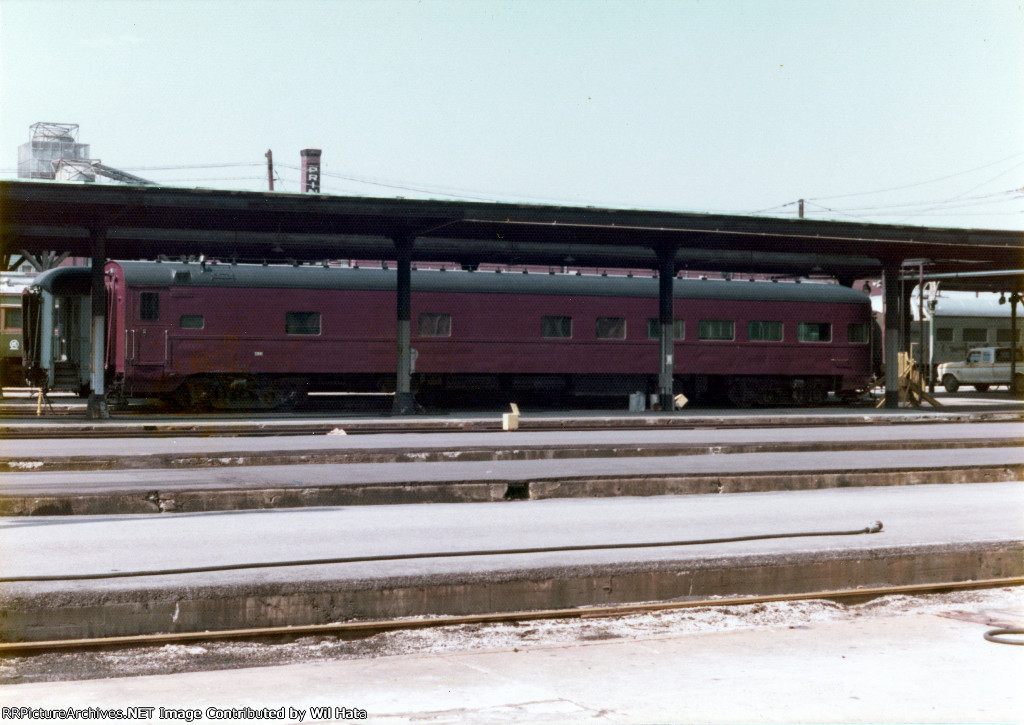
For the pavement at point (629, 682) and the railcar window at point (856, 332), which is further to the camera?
the railcar window at point (856, 332)

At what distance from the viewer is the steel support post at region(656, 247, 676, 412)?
108 feet

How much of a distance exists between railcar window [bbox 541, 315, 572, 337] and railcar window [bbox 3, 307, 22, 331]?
Answer: 54.1 ft

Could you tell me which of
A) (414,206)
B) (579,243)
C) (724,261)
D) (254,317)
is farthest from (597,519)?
(724,261)

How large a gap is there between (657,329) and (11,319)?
20.3 meters

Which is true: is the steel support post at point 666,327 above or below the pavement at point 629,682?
above

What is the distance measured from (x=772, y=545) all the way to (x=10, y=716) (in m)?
6.76

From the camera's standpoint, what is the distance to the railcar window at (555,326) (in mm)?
34188

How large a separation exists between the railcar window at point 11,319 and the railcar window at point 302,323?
10.2m

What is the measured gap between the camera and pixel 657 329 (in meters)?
35.7

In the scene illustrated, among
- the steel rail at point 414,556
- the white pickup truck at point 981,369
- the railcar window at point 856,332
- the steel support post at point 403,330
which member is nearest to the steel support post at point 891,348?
the railcar window at point 856,332

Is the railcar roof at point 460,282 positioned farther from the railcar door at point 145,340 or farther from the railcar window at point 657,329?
the railcar window at point 657,329

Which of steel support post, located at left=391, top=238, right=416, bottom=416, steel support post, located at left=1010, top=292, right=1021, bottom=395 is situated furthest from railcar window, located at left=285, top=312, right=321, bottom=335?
steel support post, located at left=1010, top=292, right=1021, bottom=395

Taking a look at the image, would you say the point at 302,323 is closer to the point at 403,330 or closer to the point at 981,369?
the point at 403,330

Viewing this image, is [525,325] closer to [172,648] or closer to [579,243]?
[579,243]
